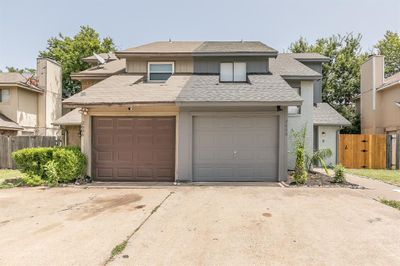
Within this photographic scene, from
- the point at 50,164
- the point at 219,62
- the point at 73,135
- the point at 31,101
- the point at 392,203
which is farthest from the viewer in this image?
the point at 31,101

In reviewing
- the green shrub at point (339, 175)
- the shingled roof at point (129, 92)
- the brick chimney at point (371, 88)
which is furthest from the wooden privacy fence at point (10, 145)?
the brick chimney at point (371, 88)

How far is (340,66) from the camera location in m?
25.4

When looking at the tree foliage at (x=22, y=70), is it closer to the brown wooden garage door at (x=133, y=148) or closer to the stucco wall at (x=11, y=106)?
the stucco wall at (x=11, y=106)

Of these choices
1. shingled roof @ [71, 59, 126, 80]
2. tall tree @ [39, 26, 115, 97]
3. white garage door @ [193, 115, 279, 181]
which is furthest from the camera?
tall tree @ [39, 26, 115, 97]

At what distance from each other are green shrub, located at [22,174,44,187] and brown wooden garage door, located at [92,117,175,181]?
1.87 meters

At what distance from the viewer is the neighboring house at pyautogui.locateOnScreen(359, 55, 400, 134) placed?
637 inches

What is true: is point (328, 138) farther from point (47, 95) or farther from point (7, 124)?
point (47, 95)

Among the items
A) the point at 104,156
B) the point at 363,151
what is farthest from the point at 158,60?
the point at 363,151

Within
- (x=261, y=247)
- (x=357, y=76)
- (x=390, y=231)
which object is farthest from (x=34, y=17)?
(x=357, y=76)

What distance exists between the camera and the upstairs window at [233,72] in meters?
11.7

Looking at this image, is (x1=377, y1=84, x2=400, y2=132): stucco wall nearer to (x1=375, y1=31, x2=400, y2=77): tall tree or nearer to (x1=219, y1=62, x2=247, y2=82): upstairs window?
(x1=219, y1=62, x2=247, y2=82): upstairs window

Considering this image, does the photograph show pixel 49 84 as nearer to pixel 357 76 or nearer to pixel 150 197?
pixel 150 197

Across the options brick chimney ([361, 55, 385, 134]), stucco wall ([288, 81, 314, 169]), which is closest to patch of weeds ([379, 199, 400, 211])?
stucco wall ([288, 81, 314, 169])

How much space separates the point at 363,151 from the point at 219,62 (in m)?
10.7
